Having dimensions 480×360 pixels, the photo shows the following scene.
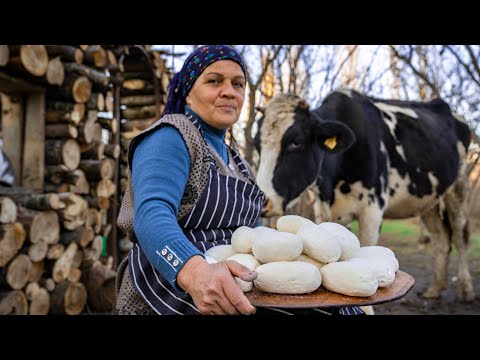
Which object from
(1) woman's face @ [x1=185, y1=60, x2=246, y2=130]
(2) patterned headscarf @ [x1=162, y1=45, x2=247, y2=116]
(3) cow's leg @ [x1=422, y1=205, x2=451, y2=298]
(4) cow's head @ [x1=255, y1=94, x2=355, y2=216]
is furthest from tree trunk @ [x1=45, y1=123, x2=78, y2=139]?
(3) cow's leg @ [x1=422, y1=205, x2=451, y2=298]

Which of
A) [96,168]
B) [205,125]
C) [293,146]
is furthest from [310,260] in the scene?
[96,168]

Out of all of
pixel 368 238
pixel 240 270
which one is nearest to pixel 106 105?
pixel 368 238

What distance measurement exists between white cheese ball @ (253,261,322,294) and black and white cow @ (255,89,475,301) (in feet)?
5.66

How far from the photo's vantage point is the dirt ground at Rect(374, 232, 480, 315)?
4.41 m

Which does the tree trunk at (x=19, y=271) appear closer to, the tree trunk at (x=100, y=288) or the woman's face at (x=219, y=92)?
the tree trunk at (x=100, y=288)

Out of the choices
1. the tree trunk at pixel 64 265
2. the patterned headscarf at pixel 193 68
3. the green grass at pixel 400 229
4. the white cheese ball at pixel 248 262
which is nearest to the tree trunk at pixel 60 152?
the tree trunk at pixel 64 265

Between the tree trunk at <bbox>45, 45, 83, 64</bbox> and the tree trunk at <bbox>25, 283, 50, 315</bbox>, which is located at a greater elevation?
the tree trunk at <bbox>45, 45, 83, 64</bbox>

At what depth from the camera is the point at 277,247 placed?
39.4 inches

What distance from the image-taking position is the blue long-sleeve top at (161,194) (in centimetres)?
94

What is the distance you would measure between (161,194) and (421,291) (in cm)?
490

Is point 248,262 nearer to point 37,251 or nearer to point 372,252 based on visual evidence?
point 372,252

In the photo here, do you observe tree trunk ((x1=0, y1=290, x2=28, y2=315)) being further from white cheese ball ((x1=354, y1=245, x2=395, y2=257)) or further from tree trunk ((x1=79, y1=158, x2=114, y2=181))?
white cheese ball ((x1=354, y1=245, x2=395, y2=257))
